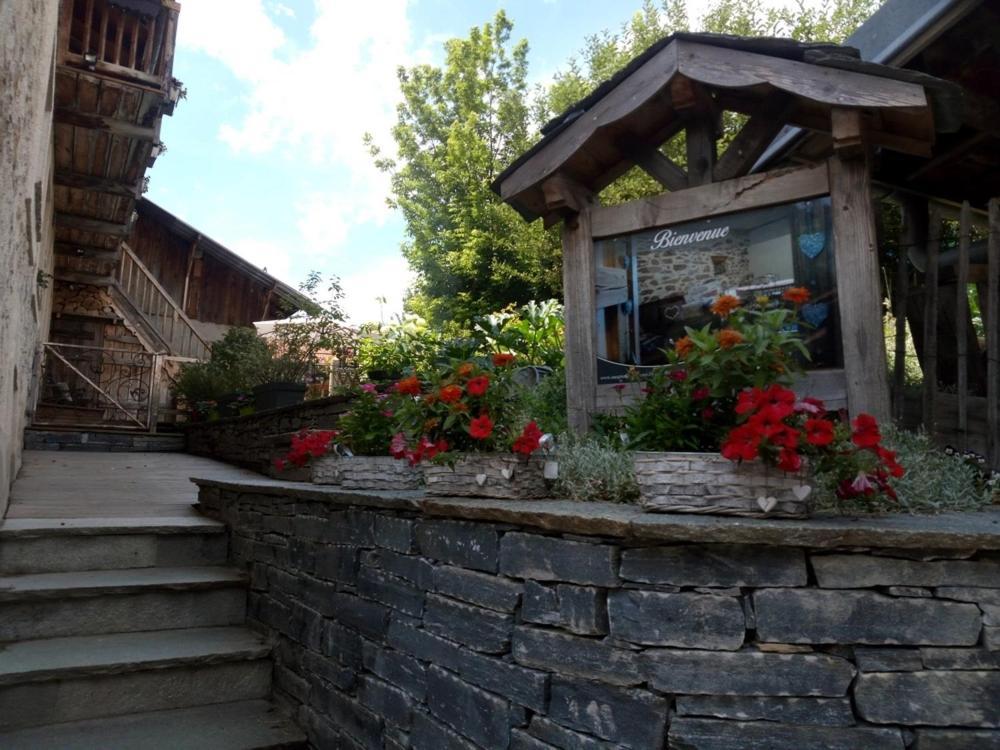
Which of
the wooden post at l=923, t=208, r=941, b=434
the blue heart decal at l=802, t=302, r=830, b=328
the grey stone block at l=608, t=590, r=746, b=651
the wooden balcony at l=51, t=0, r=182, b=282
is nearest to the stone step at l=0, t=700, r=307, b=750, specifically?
the grey stone block at l=608, t=590, r=746, b=651

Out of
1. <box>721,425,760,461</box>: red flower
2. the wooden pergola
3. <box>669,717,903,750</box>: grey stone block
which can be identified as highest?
the wooden pergola

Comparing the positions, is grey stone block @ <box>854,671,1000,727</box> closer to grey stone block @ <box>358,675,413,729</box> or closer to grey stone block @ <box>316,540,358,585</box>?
grey stone block @ <box>358,675,413,729</box>

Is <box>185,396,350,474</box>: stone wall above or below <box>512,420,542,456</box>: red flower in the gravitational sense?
above

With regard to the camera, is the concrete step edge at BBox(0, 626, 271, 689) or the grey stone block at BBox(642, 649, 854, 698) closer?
the grey stone block at BBox(642, 649, 854, 698)

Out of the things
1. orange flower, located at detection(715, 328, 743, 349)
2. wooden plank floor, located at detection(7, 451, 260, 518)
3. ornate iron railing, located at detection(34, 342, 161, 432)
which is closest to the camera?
orange flower, located at detection(715, 328, 743, 349)

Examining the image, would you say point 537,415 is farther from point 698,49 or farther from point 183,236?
point 183,236

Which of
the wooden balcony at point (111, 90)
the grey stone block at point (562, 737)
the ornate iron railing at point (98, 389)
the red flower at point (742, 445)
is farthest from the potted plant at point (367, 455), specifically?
the ornate iron railing at point (98, 389)

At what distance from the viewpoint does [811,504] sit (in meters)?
1.68

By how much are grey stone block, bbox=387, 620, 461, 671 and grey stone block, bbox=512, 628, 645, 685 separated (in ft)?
0.89

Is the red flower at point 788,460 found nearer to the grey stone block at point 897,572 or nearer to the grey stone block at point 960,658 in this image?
the grey stone block at point 897,572

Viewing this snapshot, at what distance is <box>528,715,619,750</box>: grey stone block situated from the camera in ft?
5.17

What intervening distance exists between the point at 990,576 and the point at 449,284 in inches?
533

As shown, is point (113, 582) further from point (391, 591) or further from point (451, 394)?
point (451, 394)

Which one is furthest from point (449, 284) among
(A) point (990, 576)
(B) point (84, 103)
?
(A) point (990, 576)
